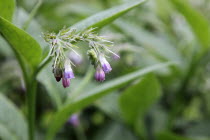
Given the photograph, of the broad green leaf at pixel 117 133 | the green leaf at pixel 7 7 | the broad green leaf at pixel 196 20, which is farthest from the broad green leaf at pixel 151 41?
the green leaf at pixel 7 7

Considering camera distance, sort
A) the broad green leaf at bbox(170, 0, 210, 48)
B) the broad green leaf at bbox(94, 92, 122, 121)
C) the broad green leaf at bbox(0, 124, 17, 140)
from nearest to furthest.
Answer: the broad green leaf at bbox(0, 124, 17, 140) < the broad green leaf at bbox(170, 0, 210, 48) < the broad green leaf at bbox(94, 92, 122, 121)

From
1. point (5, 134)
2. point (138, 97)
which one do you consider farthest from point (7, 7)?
point (138, 97)

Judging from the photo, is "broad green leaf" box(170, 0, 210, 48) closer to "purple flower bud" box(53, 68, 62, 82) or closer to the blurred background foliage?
the blurred background foliage

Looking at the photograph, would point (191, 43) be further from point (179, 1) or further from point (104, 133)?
point (104, 133)

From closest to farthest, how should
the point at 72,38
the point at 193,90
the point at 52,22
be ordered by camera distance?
the point at 72,38
the point at 193,90
the point at 52,22

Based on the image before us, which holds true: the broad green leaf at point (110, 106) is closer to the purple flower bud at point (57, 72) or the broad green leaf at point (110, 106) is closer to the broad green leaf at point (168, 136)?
the broad green leaf at point (168, 136)

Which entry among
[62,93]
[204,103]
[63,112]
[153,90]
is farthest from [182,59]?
[63,112]

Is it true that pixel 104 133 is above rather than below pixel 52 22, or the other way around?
below

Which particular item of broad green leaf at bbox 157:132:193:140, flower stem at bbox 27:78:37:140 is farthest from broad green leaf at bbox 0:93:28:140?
broad green leaf at bbox 157:132:193:140
